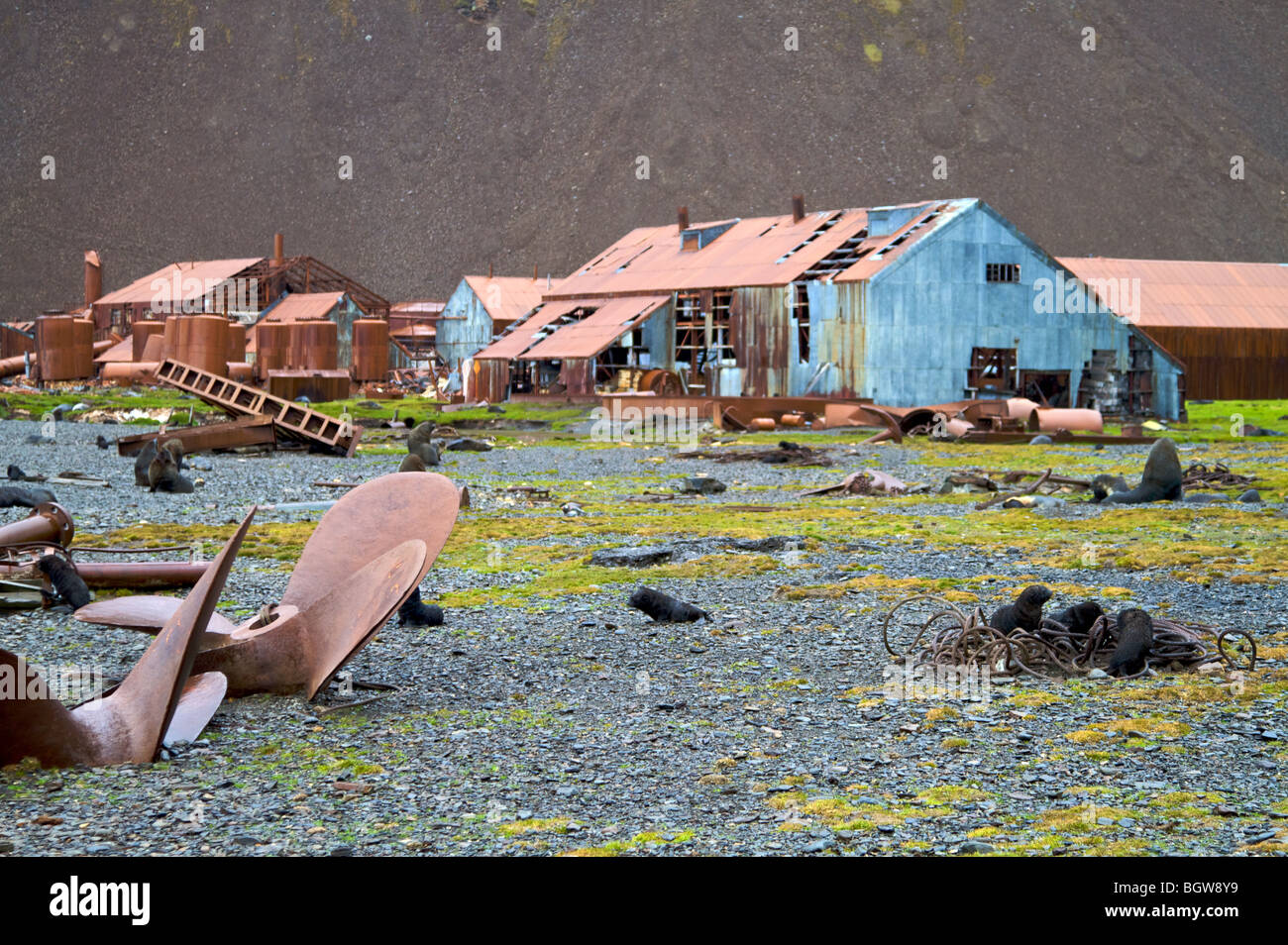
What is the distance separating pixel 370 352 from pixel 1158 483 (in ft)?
148

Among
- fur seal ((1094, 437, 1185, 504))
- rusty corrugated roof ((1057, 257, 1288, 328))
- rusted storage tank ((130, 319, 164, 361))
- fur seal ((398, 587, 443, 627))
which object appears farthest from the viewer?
rusted storage tank ((130, 319, 164, 361))

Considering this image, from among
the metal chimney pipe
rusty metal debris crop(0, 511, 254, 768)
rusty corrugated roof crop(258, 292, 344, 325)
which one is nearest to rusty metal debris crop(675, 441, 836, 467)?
rusty metal debris crop(0, 511, 254, 768)

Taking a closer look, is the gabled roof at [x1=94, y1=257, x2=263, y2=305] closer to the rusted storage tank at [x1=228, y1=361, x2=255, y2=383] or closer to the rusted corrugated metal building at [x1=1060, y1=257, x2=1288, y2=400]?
the rusted storage tank at [x1=228, y1=361, x2=255, y2=383]

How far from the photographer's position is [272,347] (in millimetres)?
60156

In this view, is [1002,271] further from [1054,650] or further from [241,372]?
[1054,650]

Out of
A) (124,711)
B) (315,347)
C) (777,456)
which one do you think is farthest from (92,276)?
(124,711)

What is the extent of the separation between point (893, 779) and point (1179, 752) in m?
1.39

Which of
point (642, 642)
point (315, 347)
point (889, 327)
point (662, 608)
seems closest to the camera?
point (642, 642)

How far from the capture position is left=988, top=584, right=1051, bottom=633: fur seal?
8008 mm

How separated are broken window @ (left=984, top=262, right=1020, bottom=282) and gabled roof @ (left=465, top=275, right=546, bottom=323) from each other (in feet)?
112

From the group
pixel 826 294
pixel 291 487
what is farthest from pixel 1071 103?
pixel 291 487

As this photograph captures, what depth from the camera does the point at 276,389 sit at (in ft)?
151

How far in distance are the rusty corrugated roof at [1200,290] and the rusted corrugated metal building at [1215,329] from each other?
0.04 m

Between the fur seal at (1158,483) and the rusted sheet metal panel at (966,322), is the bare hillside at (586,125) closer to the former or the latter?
the rusted sheet metal panel at (966,322)
